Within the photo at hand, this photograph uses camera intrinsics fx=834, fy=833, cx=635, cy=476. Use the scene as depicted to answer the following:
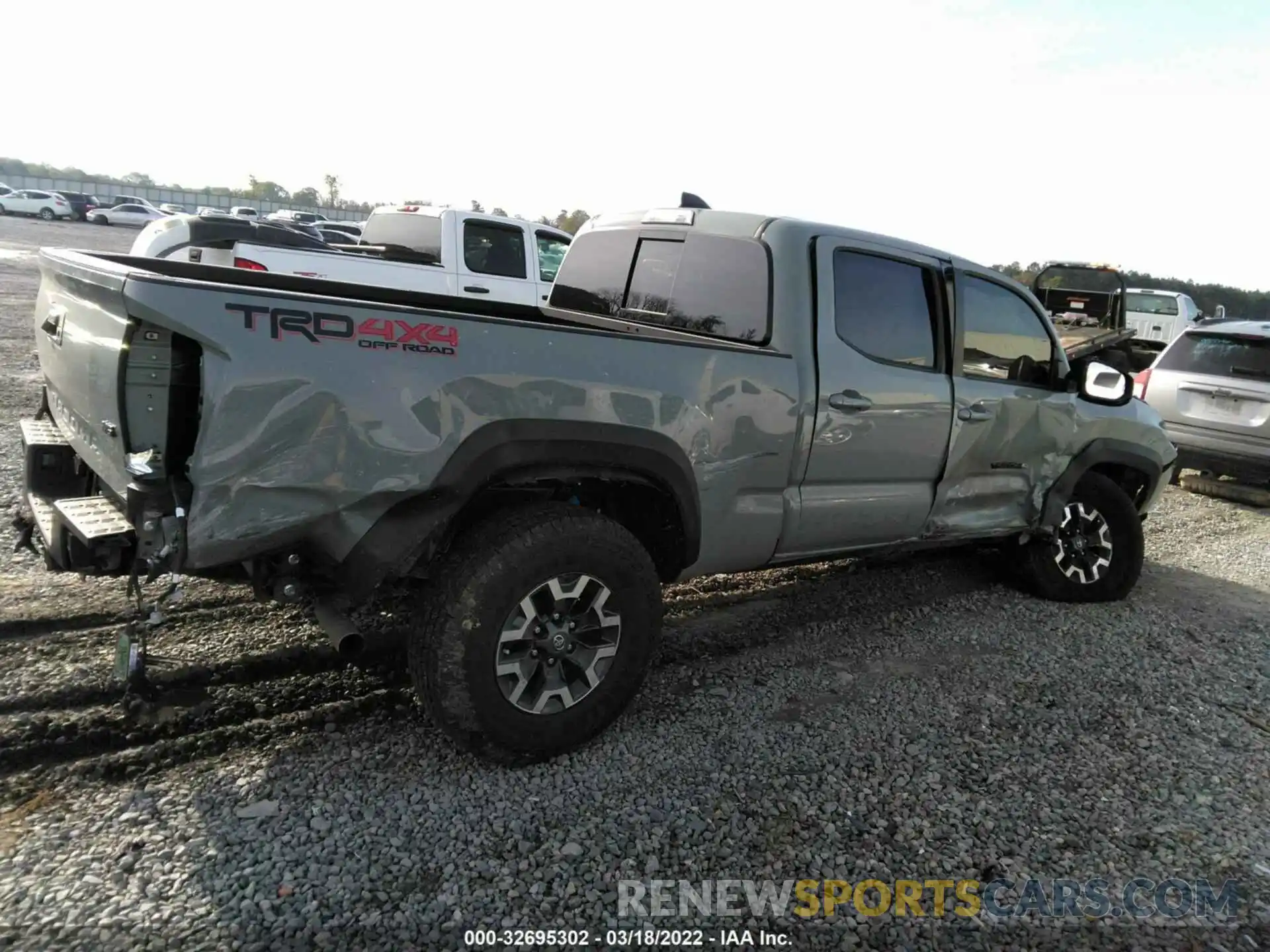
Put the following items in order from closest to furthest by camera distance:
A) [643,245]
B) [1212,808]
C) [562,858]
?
[562,858] < [1212,808] < [643,245]

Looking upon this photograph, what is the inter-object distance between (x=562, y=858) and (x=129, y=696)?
1.71 meters

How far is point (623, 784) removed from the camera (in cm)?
305

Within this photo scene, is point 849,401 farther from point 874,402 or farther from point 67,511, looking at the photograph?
point 67,511

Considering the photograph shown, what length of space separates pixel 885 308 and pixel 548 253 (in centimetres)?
674

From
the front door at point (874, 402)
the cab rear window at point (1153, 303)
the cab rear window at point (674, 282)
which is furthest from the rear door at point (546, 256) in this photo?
the cab rear window at point (1153, 303)

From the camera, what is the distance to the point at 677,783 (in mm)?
3068

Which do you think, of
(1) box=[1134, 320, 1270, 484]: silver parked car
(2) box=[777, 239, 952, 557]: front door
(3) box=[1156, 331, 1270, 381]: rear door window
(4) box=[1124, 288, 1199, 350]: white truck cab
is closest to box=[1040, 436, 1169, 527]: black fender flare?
(2) box=[777, 239, 952, 557]: front door

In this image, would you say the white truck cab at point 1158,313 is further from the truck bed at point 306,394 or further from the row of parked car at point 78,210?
the row of parked car at point 78,210

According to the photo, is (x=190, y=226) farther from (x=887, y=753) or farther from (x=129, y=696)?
(x=887, y=753)

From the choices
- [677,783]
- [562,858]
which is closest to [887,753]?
[677,783]

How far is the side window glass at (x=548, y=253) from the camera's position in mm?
9836

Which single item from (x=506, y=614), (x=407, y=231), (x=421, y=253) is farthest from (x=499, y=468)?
(x=407, y=231)

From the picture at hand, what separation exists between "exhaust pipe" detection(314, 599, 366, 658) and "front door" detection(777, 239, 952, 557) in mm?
1896

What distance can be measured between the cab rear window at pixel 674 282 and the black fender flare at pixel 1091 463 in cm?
A: 246
